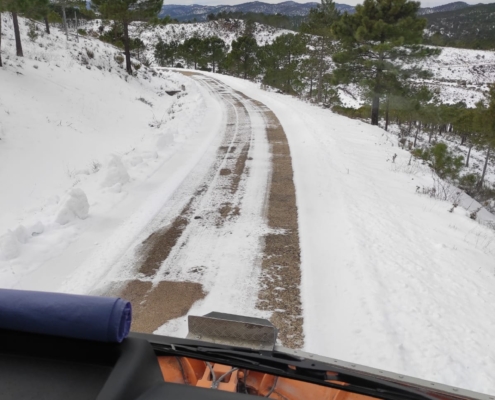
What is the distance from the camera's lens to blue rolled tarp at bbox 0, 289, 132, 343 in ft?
5.56

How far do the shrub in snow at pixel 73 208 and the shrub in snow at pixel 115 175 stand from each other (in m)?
1.37

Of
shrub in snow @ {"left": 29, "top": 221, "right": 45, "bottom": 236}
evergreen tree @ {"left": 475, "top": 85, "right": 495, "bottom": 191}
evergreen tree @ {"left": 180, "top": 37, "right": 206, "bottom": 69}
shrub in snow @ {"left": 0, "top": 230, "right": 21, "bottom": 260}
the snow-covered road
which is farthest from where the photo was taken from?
evergreen tree @ {"left": 180, "top": 37, "right": 206, "bottom": 69}

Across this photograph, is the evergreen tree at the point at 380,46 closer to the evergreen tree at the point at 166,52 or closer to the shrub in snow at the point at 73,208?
the shrub in snow at the point at 73,208

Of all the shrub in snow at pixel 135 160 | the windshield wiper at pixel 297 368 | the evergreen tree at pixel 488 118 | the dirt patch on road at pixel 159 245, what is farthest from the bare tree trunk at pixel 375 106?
the windshield wiper at pixel 297 368

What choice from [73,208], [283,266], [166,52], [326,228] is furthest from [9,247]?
[166,52]

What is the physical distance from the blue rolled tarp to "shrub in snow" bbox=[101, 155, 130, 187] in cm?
574

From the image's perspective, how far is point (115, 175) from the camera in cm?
736

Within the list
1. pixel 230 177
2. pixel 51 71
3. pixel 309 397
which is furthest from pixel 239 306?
pixel 51 71

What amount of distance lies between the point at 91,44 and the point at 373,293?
80.6ft

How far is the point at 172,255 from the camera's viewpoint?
500 cm

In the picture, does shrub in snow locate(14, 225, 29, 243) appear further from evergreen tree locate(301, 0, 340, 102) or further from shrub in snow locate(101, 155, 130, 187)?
evergreen tree locate(301, 0, 340, 102)

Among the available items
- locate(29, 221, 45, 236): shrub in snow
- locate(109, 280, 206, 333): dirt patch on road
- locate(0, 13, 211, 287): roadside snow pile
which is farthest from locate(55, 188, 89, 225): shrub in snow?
locate(109, 280, 206, 333): dirt patch on road

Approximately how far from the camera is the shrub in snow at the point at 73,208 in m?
5.74

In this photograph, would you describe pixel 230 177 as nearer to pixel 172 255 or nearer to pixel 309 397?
pixel 172 255
